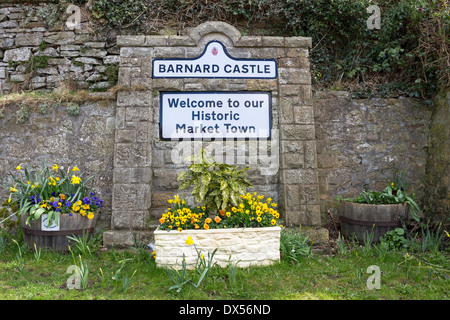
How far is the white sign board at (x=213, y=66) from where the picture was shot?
173 inches

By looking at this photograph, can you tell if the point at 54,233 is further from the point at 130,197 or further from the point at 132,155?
the point at 132,155

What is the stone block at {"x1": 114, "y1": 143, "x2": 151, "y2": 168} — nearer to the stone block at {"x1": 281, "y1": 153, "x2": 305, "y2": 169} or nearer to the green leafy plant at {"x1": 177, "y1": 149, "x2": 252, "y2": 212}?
Result: the green leafy plant at {"x1": 177, "y1": 149, "x2": 252, "y2": 212}

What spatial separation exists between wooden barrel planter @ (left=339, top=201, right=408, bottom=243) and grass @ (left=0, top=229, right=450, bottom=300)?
10.8 inches

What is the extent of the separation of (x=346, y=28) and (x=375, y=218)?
3.09 m

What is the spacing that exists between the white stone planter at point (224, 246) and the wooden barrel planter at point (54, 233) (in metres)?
1.09

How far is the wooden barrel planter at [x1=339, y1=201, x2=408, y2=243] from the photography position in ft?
13.3

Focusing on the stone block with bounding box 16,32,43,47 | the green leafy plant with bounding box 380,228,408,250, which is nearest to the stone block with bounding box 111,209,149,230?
the green leafy plant with bounding box 380,228,408,250

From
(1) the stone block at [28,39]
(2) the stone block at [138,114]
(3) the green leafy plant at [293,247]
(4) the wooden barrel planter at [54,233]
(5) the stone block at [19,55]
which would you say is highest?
(1) the stone block at [28,39]

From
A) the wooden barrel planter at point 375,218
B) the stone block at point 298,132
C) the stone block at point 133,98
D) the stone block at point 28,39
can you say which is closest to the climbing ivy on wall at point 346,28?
the stone block at point 28,39

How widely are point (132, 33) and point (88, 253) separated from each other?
11.9 ft

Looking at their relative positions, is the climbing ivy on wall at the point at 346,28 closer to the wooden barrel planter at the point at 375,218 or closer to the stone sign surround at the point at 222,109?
the stone sign surround at the point at 222,109

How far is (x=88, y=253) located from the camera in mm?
3848

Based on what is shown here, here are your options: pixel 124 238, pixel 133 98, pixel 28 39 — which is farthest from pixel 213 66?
pixel 28 39

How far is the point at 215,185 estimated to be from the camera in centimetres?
358
